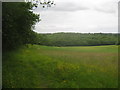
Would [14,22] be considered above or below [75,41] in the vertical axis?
above

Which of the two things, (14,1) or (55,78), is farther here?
(14,1)

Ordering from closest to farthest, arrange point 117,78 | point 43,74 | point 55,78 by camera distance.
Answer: point 117,78 < point 55,78 < point 43,74

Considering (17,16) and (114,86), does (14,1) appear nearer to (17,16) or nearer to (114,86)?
(17,16)

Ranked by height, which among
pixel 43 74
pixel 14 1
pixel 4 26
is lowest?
pixel 43 74

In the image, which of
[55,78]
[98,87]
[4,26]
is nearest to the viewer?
[98,87]

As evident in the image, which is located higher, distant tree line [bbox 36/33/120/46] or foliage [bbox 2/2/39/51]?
foliage [bbox 2/2/39/51]

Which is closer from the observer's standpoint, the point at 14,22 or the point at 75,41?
the point at 14,22

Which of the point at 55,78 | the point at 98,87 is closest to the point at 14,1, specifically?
the point at 55,78

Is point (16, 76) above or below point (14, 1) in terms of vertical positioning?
below

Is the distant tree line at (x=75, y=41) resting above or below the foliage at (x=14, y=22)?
below

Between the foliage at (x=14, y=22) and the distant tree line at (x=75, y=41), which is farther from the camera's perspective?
the distant tree line at (x=75, y=41)

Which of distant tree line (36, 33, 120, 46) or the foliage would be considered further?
distant tree line (36, 33, 120, 46)

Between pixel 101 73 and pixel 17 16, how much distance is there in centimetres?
1092

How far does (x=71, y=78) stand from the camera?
10406 millimetres
